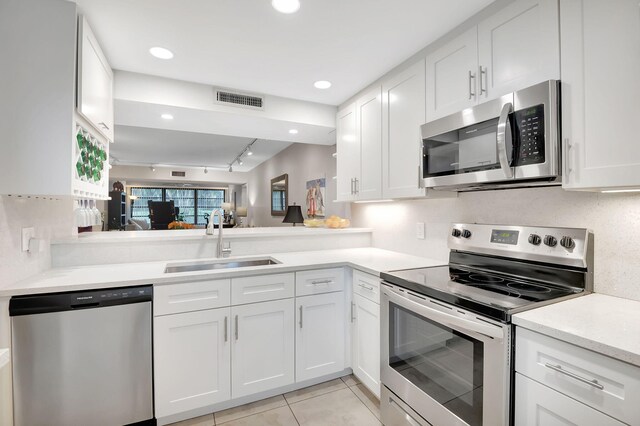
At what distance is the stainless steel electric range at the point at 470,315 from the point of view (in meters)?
1.18

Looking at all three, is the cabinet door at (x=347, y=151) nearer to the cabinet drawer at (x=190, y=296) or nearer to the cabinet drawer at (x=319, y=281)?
the cabinet drawer at (x=319, y=281)

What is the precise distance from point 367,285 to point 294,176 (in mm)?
3623

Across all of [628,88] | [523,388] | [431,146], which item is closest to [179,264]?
[431,146]

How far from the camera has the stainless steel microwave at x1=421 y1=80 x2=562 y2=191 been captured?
1.28 metres

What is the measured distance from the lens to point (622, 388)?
868 millimetres

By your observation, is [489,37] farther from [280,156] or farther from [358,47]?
[280,156]

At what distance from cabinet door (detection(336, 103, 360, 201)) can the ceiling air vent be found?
789 mm

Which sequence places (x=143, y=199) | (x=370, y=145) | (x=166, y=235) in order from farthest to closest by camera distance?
(x=143, y=199) → (x=370, y=145) → (x=166, y=235)

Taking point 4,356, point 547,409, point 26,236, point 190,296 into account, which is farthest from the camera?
point 190,296

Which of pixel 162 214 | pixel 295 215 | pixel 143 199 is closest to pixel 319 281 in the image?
pixel 295 215

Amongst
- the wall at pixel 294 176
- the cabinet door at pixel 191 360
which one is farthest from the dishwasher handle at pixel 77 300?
the wall at pixel 294 176

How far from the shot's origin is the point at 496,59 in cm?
154

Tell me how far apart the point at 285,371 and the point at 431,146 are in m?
1.74

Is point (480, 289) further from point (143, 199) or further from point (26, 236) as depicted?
point (143, 199)
